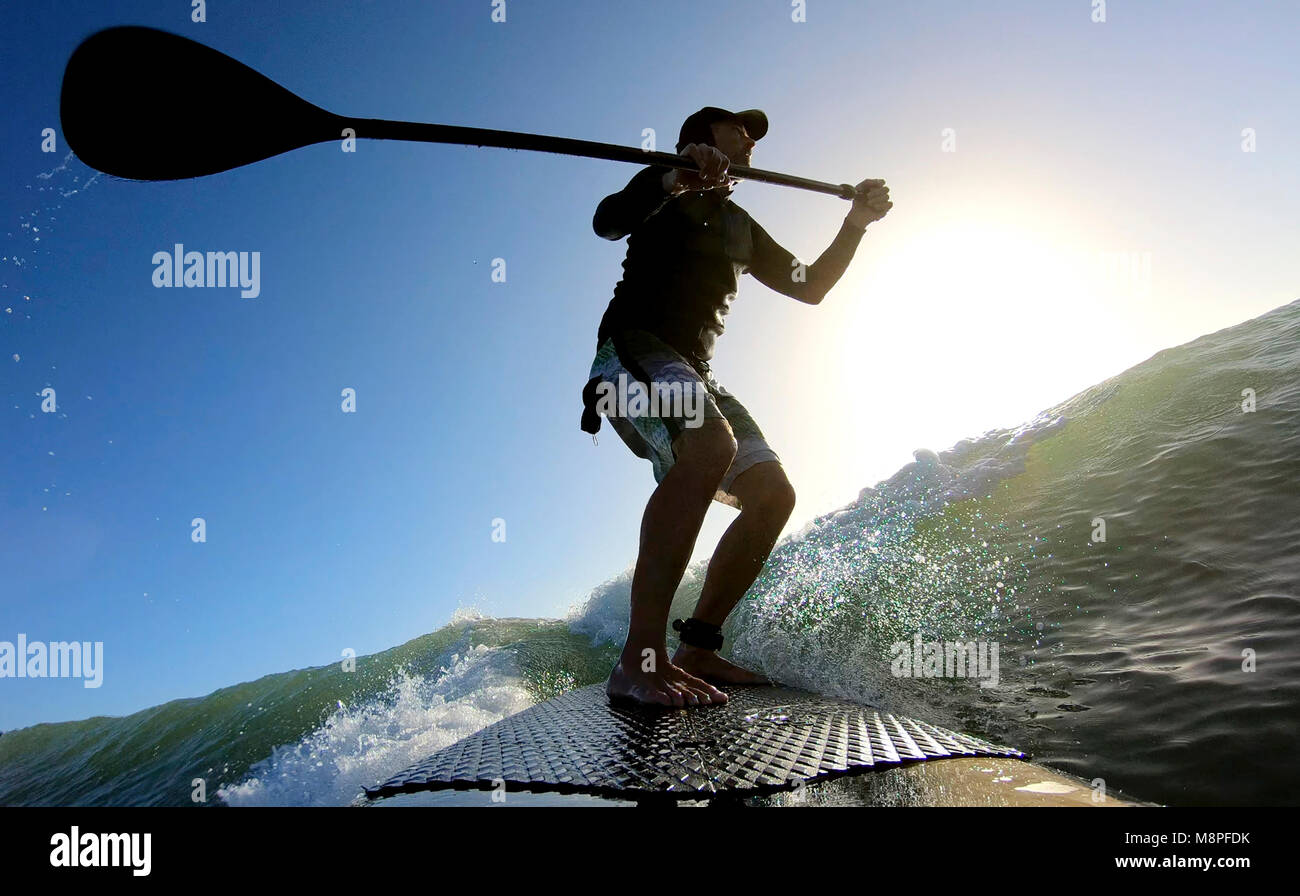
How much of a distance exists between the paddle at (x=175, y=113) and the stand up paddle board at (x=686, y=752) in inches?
87.6

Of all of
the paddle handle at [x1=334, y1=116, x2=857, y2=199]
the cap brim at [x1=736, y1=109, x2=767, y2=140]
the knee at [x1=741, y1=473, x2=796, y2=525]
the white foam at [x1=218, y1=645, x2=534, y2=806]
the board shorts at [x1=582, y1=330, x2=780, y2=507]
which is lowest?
the white foam at [x1=218, y1=645, x2=534, y2=806]

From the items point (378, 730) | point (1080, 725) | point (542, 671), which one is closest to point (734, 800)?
point (1080, 725)

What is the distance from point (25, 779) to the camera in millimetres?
11242

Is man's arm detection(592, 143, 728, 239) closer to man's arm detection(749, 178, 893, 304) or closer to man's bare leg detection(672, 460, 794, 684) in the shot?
man's arm detection(749, 178, 893, 304)

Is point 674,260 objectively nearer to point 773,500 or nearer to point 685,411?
point 685,411

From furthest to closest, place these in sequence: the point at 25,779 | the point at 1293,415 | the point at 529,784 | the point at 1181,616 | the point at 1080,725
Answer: the point at 25,779 < the point at 1293,415 < the point at 1181,616 < the point at 1080,725 < the point at 529,784

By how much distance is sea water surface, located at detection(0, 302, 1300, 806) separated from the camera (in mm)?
2119

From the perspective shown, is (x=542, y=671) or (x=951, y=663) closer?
(x=951, y=663)

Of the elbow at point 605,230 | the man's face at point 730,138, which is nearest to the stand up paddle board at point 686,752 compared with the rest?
the elbow at point 605,230

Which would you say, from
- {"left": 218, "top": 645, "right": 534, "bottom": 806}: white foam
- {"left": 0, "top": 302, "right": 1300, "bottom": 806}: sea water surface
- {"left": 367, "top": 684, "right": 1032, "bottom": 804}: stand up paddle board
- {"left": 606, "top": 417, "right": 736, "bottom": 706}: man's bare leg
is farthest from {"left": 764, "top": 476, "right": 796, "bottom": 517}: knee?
{"left": 218, "top": 645, "right": 534, "bottom": 806}: white foam

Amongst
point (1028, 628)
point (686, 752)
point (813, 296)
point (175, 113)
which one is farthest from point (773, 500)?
point (175, 113)
